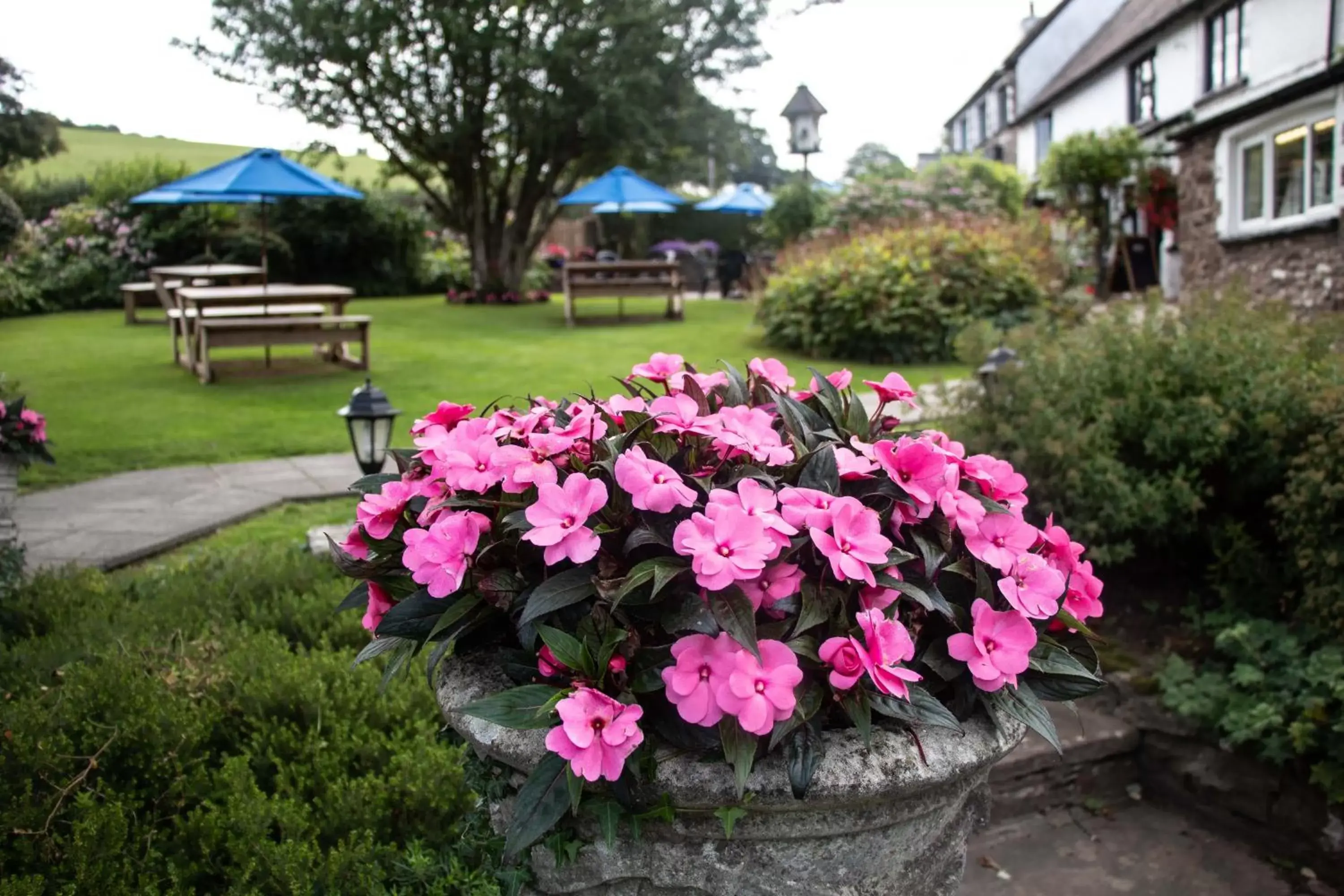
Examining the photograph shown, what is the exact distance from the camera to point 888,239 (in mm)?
12336

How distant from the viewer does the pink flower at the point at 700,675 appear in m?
1.25

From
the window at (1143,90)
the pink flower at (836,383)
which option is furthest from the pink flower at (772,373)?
the window at (1143,90)

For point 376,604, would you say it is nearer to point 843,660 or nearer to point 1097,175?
point 843,660

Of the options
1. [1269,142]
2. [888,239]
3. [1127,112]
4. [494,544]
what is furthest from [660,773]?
[1127,112]

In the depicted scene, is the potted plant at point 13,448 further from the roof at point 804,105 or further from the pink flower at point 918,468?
the roof at point 804,105

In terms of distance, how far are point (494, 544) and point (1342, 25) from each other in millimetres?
16136

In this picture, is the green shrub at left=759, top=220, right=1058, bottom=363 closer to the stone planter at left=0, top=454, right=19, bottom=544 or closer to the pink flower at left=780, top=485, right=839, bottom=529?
the stone planter at left=0, top=454, right=19, bottom=544

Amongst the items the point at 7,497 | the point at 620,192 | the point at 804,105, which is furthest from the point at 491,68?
the point at 7,497

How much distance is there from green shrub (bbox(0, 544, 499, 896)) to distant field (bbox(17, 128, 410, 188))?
3825cm

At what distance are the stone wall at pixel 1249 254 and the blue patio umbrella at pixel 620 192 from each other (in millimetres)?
8147

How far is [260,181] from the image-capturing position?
35.7 ft

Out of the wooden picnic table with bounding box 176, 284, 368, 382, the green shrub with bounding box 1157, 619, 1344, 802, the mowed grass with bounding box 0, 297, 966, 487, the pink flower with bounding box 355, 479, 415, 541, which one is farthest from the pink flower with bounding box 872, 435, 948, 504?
the wooden picnic table with bounding box 176, 284, 368, 382

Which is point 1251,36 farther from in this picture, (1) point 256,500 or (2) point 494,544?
(2) point 494,544

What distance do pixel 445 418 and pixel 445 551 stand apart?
19.4 inches
